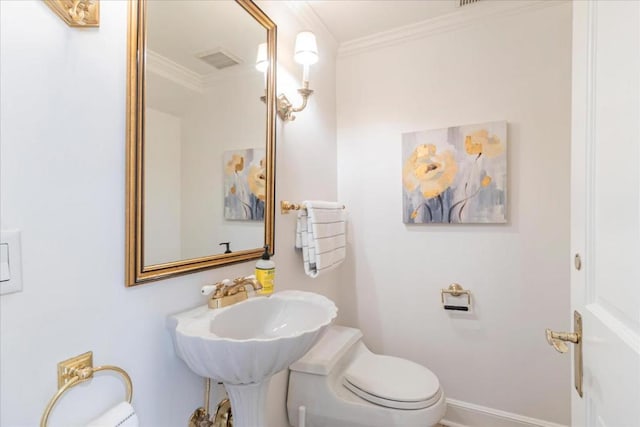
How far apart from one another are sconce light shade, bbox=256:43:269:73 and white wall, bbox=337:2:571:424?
0.89 metres

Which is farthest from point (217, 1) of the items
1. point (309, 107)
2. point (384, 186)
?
point (384, 186)

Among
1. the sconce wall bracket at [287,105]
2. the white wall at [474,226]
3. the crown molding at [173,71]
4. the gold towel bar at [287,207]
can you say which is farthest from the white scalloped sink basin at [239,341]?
the white wall at [474,226]

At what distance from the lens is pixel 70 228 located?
2.53 feet

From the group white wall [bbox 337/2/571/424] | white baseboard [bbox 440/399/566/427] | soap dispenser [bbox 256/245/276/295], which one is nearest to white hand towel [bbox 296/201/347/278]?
soap dispenser [bbox 256/245/276/295]

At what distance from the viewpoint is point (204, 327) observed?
0.95m

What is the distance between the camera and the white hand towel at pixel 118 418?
77 cm

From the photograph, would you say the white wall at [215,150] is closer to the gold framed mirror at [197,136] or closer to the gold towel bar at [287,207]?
the gold framed mirror at [197,136]

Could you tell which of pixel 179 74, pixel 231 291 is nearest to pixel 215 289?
pixel 231 291

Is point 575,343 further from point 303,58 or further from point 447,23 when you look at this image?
point 447,23

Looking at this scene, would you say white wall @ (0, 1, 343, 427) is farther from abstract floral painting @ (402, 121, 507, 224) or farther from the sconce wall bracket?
abstract floral painting @ (402, 121, 507, 224)

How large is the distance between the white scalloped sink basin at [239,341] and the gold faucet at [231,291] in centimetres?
3

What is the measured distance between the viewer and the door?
0.58 meters

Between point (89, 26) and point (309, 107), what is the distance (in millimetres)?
1245

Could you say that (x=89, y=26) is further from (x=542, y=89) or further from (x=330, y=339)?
(x=542, y=89)
